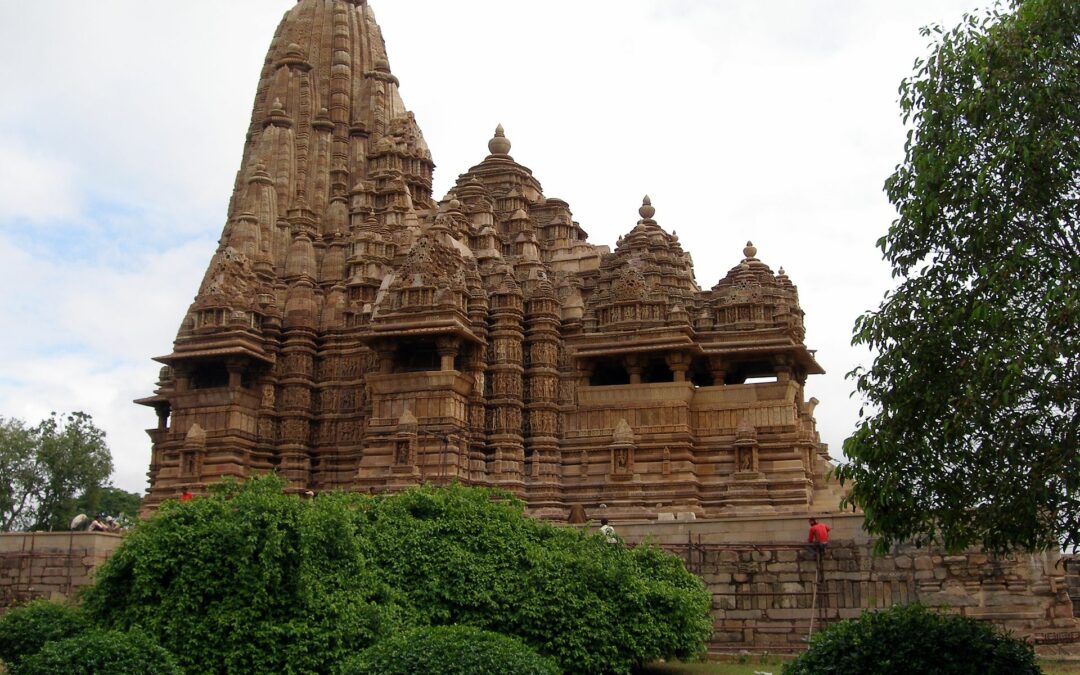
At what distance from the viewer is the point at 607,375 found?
109 feet

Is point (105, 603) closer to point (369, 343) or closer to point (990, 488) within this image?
point (990, 488)

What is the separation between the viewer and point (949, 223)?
47.9 ft

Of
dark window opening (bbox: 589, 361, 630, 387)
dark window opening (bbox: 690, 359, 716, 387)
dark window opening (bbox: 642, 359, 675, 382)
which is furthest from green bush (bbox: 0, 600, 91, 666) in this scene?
dark window opening (bbox: 690, 359, 716, 387)

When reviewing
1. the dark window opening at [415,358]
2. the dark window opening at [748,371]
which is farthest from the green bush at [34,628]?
the dark window opening at [748,371]

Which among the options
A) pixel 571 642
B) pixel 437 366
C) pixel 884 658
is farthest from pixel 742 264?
pixel 884 658

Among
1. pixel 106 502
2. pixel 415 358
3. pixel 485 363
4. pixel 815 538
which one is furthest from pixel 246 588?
pixel 106 502

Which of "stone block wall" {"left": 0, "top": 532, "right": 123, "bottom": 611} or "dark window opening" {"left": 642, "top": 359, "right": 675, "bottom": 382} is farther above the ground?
"dark window opening" {"left": 642, "top": 359, "right": 675, "bottom": 382}

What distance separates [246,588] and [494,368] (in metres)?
16.2

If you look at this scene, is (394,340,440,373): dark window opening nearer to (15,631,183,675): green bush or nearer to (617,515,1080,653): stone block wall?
(617,515,1080,653): stone block wall

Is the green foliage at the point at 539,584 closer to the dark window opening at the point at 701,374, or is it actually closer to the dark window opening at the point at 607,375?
the dark window opening at the point at 701,374

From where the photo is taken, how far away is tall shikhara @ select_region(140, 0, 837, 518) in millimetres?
30844

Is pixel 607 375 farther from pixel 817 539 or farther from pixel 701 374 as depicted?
pixel 817 539

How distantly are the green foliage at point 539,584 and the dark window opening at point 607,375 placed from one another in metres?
12.0

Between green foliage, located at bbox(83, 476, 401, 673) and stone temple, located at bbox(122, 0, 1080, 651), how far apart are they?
11591 millimetres
